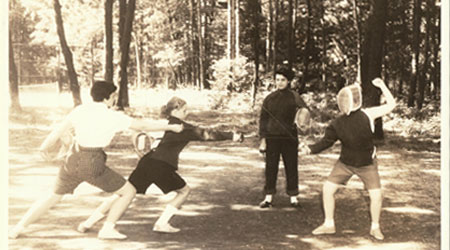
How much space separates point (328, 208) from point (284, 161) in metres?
0.65

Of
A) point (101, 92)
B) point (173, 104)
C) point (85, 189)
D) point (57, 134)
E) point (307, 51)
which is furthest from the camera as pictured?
point (307, 51)

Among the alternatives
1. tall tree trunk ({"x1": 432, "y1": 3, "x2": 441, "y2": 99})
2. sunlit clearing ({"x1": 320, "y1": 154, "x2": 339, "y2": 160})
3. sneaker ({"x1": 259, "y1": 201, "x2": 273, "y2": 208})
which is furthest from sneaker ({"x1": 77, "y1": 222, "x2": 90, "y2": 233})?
tall tree trunk ({"x1": 432, "y1": 3, "x2": 441, "y2": 99})

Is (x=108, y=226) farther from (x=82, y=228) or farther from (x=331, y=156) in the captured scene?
(x=331, y=156)

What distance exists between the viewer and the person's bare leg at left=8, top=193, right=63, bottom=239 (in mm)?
4246

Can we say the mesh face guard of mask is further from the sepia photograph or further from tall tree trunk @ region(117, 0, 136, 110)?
tall tree trunk @ region(117, 0, 136, 110)

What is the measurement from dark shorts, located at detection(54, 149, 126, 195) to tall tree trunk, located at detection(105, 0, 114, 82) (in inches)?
41.1

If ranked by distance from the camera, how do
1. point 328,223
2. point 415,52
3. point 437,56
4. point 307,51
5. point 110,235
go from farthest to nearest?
1. point 415,52
2. point 307,51
3. point 437,56
4. point 328,223
5. point 110,235

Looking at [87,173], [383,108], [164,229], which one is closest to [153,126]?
[87,173]

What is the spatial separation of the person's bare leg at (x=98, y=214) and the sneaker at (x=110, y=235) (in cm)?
13

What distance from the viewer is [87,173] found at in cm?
410

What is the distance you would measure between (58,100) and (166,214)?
5.25ft

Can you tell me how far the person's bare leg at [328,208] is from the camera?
14.7 ft

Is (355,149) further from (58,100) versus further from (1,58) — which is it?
(1,58)

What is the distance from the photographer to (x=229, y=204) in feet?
16.0
